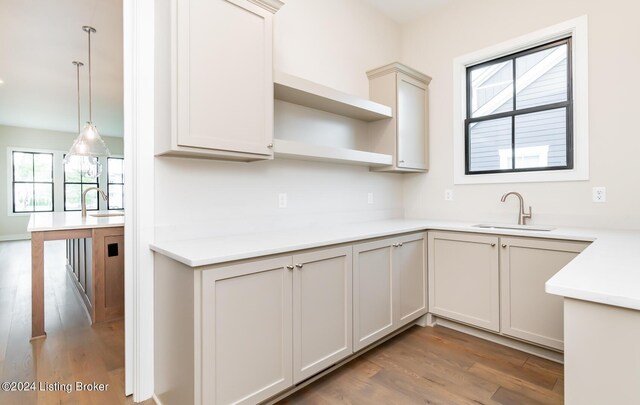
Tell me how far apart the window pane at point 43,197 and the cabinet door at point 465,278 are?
9.78 metres

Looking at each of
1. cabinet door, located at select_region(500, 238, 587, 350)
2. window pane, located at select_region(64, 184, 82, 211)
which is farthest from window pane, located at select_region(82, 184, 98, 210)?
cabinet door, located at select_region(500, 238, 587, 350)

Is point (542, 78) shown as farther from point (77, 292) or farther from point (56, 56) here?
point (56, 56)

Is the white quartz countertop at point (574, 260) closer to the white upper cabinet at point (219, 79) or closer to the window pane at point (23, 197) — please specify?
the white upper cabinet at point (219, 79)

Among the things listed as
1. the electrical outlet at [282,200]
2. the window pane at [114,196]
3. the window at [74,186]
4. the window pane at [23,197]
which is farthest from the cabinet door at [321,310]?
the window pane at [23,197]

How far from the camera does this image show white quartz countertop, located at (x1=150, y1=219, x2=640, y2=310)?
827mm

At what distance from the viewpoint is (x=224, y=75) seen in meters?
1.72

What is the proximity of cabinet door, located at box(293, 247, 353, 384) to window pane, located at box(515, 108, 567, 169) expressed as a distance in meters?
1.90

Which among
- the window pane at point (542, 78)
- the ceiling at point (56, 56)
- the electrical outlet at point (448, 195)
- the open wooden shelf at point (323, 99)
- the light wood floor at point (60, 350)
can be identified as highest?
the ceiling at point (56, 56)

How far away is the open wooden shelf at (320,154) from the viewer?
201cm

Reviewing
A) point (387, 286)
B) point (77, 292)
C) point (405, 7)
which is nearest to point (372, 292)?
point (387, 286)

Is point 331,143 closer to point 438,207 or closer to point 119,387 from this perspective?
point 438,207

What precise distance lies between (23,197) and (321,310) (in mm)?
9769

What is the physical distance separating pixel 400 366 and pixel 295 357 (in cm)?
79

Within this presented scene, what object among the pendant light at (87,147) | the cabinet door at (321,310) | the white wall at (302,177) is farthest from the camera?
the pendant light at (87,147)
